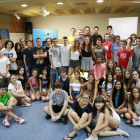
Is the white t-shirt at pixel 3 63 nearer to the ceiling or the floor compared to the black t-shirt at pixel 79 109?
nearer to the ceiling

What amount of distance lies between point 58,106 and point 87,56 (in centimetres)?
140

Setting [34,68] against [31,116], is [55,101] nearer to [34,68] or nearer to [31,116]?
[31,116]

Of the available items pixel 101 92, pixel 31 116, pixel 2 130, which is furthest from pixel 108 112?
pixel 2 130

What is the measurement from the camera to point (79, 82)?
10.1 ft

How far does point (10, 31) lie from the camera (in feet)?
20.8

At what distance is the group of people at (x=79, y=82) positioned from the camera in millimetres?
2189

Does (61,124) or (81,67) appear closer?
(61,124)

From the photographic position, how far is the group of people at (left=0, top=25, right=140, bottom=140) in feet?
7.18

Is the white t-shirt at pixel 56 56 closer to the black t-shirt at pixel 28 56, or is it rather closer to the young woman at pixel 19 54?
the black t-shirt at pixel 28 56

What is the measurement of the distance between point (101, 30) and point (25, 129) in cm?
604

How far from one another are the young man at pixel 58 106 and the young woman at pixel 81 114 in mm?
258

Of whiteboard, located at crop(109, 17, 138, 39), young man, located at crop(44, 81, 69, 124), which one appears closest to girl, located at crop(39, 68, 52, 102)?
young man, located at crop(44, 81, 69, 124)

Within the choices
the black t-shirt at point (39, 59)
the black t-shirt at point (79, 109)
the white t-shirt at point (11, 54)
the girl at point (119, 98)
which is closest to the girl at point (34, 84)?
the black t-shirt at point (39, 59)

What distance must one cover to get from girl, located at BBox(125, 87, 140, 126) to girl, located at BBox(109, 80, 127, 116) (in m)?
0.13
